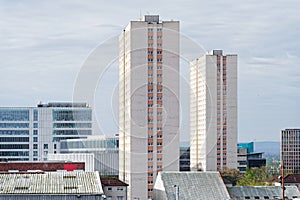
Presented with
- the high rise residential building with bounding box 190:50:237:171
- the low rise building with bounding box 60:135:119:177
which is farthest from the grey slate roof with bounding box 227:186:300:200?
the high rise residential building with bounding box 190:50:237:171

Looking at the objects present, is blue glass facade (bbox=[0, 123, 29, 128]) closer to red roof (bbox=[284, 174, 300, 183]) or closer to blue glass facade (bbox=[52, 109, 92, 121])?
blue glass facade (bbox=[52, 109, 92, 121])

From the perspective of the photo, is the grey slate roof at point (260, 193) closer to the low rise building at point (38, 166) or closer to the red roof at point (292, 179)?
the low rise building at point (38, 166)

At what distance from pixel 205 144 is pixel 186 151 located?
4.60 m

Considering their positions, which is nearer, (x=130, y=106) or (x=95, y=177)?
(x=95, y=177)

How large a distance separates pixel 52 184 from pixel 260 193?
24046 millimetres

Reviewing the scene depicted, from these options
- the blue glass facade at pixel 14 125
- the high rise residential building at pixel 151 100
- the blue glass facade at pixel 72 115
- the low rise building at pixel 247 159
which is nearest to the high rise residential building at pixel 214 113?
the low rise building at pixel 247 159

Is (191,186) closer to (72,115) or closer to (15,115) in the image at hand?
(72,115)

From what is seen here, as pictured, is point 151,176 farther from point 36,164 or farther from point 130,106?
point 36,164

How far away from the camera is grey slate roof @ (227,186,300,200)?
6607 centimetres

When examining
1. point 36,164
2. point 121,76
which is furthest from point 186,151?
point 36,164

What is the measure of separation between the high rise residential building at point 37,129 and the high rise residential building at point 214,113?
52.5ft

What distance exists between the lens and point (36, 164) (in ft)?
230

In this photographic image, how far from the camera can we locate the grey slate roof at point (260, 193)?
6607cm

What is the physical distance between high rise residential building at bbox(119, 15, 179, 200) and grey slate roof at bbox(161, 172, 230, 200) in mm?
21817
